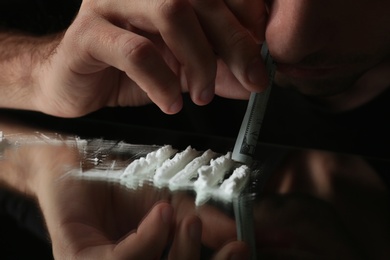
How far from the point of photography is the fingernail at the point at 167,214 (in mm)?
390

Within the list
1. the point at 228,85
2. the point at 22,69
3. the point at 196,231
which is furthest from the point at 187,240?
the point at 22,69

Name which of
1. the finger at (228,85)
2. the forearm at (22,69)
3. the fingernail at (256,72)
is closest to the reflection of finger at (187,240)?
the fingernail at (256,72)

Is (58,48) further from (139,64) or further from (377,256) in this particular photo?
(377,256)

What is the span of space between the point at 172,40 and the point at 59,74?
0.76ft

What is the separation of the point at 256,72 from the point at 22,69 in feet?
1.58

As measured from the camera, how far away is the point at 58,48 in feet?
2.38

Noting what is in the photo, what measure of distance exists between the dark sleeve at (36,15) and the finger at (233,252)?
89 centimetres

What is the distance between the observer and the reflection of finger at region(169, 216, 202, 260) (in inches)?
13.1

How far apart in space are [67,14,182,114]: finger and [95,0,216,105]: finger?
0.02 meters

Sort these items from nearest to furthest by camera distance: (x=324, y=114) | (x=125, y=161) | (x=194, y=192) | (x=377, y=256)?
(x=377, y=256), (x=194, y=192), (x=125, y=161), (x=324, y=114)

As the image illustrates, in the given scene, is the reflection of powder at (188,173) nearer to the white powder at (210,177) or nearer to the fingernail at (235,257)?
the white powder at (210,177)

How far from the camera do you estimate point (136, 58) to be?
573 millimetres

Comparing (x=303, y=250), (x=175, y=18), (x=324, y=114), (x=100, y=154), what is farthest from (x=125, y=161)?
(x=324, y=114)

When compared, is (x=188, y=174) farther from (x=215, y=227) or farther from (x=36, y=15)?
(x=36, y=15)
